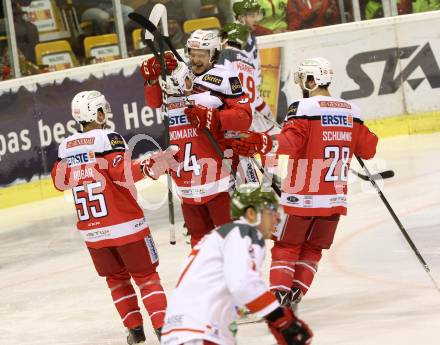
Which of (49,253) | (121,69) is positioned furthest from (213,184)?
(121,69)

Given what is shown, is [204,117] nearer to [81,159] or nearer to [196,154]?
[196,154]

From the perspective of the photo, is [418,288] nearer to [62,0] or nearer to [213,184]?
[213,184]

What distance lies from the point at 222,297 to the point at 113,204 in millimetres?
2107

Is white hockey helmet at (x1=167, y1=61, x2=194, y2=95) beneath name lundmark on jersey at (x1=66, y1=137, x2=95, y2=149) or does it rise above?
above

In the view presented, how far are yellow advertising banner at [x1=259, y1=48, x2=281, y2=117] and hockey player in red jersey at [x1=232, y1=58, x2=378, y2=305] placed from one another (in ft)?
17.8

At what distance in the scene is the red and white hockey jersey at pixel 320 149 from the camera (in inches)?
245

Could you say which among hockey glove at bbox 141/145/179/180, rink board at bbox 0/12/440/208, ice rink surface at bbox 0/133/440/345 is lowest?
ice rink surface at bbox 0/133/440/345

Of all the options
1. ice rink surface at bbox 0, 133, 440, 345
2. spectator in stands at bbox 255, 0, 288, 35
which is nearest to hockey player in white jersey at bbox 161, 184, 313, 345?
ice rink surface at bbox 0, 133, 440, 345

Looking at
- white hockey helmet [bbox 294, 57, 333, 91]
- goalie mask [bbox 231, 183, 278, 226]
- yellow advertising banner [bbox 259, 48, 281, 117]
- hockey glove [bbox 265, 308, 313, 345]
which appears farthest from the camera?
yellow advertising banner [bbox 259, 48, 281, 117]

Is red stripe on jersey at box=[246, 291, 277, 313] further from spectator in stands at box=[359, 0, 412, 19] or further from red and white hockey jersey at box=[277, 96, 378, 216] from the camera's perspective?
spectator in stands at box=[359, 0, 412, 19]

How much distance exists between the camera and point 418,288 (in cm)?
691

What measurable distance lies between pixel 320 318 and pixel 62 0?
6062 millimetres

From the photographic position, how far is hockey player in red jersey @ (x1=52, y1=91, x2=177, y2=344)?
20.0ft

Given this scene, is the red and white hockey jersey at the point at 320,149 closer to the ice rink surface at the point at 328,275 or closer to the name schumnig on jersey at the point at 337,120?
the name schumnig on jersey at the point at 337,120
